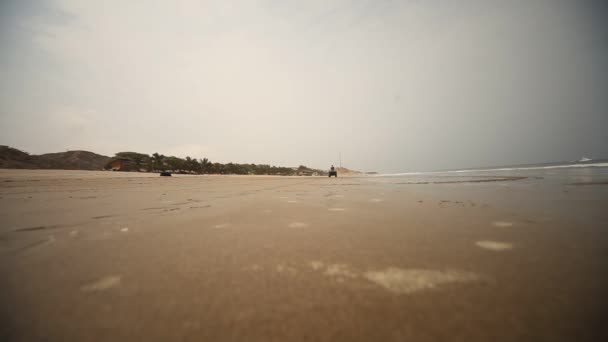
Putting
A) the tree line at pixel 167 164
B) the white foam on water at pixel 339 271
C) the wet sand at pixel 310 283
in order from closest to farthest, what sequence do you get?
1. the wet sand at pixel 310 283
2. the white foam on water at pixel 339 271
3. the tree line at pixel 167 164

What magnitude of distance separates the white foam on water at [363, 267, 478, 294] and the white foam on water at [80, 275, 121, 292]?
103 centimetres

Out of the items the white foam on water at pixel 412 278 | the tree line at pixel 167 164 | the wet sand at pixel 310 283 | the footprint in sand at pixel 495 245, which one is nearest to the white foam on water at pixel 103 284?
the wet sand at pixel 310 283

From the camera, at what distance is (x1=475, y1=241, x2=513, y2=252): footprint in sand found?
1149 millimetres

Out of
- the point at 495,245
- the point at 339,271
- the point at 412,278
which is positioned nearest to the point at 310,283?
the point at 339,271

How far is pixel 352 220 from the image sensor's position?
1.90 m

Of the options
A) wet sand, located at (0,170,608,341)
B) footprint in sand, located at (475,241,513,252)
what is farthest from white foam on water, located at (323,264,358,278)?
footprint in sand, located at (475,241,513,252)

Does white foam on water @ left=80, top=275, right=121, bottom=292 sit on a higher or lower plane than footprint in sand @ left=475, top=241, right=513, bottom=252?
lower

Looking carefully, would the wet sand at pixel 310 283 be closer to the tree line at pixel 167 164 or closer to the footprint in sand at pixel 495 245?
the footprint in sand at pixel 495 245

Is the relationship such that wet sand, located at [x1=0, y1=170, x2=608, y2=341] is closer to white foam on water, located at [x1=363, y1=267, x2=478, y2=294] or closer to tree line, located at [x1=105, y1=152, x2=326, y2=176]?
white foam on water, located at [x1=363, y1=267, x2=478, y2=294]

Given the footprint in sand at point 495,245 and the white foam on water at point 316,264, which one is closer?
the white foam on water at point 316,264

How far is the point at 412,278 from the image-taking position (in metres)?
0.87

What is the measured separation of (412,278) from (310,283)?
41 centimetres

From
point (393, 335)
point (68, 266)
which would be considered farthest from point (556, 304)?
point (68, 266)

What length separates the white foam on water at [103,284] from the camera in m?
0.83
